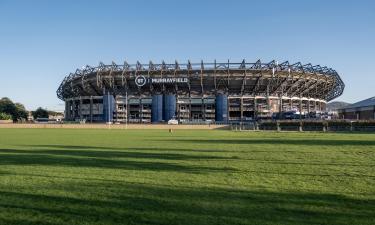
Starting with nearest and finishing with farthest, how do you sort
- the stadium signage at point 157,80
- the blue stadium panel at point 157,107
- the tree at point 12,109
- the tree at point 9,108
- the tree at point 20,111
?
1. the stadium signage at point 157,80
2. the blue stadium panel at point 157,107
3. the tree at point 9,108
4. the tree at point 12,109
5. the tree at point 20,111

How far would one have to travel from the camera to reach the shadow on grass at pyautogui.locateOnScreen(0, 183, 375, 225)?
622cm

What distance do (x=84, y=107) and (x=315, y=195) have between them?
12775 centimetres

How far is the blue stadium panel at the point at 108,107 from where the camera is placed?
118113mm

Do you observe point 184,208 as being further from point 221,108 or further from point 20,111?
point 20,111

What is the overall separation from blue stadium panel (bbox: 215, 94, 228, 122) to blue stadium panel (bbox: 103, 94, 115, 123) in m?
29.1

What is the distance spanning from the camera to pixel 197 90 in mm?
119625

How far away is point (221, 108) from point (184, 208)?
10781 centimetres

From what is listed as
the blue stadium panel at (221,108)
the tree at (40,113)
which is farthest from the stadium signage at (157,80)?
the tree at (40,113)

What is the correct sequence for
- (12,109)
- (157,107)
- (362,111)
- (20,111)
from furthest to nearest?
(20,111), (12,109), (157,107), (362,111)

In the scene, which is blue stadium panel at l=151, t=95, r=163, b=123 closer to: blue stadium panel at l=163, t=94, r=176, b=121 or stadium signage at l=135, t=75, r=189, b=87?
blue stadium panel at l=163, t=94, r=176, b=121

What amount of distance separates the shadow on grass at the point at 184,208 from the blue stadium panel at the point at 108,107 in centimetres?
11096

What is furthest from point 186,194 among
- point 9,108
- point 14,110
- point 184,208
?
point 14,110

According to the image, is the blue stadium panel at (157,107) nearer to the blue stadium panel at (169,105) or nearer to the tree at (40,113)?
the blue stadium panel at (169,105)

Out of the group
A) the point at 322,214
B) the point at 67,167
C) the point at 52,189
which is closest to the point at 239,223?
the point at 322,214
